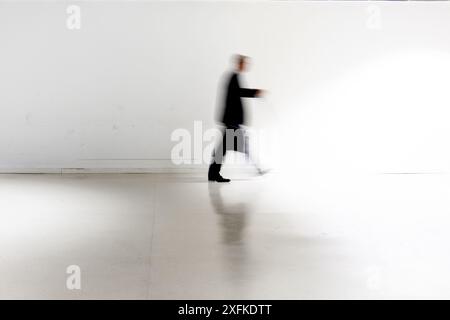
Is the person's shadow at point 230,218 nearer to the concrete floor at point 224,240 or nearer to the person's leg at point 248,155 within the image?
the concrete floor at point 224,240

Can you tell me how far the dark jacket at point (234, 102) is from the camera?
7.90 metres

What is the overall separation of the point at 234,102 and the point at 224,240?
3269 millimetres

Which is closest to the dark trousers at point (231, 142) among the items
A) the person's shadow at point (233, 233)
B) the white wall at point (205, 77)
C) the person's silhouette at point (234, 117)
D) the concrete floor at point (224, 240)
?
the person's silhouette at point (234, 117)

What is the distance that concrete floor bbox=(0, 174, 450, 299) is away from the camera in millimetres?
3801

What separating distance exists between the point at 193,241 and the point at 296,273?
1102 mm

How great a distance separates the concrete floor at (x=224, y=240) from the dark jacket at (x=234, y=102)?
2.61ft

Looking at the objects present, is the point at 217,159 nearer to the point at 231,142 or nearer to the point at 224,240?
the point at 231,142

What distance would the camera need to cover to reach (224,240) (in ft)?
16.3

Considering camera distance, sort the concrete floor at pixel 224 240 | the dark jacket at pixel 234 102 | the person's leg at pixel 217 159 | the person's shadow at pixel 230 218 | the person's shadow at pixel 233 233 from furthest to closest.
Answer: the person's leg at pixel 217 159 → the dark jacket at pixel 234 102 → the person's shadow at pixel 230 218 → the person's shadow at pixel 233 233 → the concrete floor at pixel 224 240

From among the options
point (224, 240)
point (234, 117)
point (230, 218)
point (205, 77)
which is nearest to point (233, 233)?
point (224, 240)

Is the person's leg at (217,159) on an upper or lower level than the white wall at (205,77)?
lower

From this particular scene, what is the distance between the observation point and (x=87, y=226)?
548 centimetres

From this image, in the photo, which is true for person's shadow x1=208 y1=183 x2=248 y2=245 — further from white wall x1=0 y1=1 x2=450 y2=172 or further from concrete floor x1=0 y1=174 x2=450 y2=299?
white wall x1=0 y1=1 x2=450 y2=172
